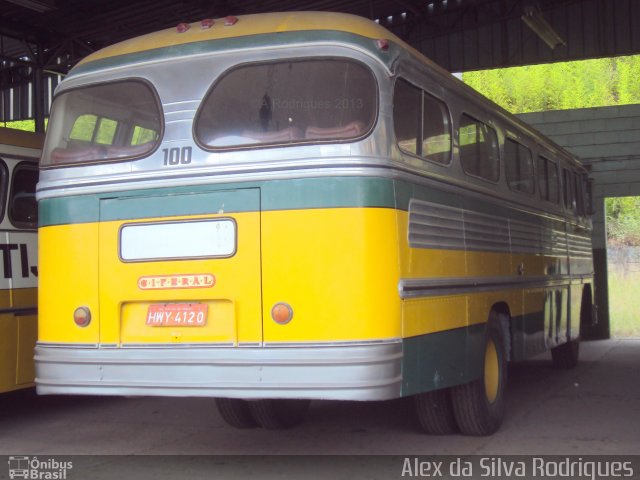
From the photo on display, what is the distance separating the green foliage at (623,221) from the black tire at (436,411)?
34.7 m

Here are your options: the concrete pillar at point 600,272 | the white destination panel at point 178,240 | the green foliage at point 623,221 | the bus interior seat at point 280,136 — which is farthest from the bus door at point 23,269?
the green foliage at point 623,221

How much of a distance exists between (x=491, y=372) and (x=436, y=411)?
654mm

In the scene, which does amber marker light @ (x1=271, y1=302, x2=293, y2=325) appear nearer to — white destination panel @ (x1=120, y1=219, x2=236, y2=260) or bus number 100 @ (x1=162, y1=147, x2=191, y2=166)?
white destination panel @ (x1=120, y1=219, x2=236, y2=260)

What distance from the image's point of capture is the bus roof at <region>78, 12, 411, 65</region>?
16.3 ft

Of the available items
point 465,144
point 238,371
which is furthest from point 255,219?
point 465,144

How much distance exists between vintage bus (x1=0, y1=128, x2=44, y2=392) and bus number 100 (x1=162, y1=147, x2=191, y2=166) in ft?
8.69

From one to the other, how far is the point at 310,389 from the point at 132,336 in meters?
1.24

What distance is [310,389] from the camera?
4.54m

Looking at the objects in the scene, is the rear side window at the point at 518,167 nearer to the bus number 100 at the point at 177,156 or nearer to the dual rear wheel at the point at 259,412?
the dual rear wheel at the point at 259,412

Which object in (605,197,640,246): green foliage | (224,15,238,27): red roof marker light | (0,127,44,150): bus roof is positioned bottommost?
(0,127,44,150): bus roof

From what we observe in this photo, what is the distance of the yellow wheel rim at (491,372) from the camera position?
6.41 metres

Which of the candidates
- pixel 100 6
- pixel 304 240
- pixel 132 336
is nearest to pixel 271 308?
pixel 304 240

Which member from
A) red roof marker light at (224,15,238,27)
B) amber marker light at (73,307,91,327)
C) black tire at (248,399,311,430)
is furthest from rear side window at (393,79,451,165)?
black tire at (248,399,311,430)

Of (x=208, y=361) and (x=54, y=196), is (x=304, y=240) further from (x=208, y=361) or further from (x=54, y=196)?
(x=54, y=196)
